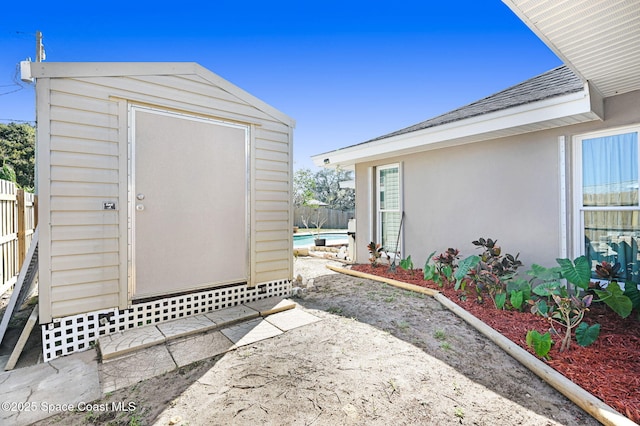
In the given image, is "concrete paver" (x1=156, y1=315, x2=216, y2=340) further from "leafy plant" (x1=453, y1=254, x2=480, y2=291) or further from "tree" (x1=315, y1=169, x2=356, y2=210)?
"tree" (x1=315, y1=169, x2=356, y2=210)

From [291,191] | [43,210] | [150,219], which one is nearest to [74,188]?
[43,210]

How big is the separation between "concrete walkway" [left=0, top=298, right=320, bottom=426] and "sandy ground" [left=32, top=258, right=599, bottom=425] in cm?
14

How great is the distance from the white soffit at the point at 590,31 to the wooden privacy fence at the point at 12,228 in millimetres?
6311

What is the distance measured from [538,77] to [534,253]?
3.20 meters

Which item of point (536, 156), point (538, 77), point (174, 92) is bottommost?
point (536, 156)

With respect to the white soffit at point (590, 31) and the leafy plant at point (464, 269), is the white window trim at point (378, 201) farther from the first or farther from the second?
the white soffit at point (590, 31)

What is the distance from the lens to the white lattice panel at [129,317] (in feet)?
8.34

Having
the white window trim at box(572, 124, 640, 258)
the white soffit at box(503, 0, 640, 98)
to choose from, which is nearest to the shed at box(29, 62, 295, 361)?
the white soffit at box(503, 0, 640, 98)

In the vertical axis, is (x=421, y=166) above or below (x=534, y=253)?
above

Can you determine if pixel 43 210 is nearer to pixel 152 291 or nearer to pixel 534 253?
pixel 152 291

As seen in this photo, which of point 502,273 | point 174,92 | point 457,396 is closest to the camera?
point 457,396

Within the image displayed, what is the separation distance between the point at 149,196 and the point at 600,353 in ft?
14.4

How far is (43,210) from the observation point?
8.16 feet

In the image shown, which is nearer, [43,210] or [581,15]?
[581,15]
